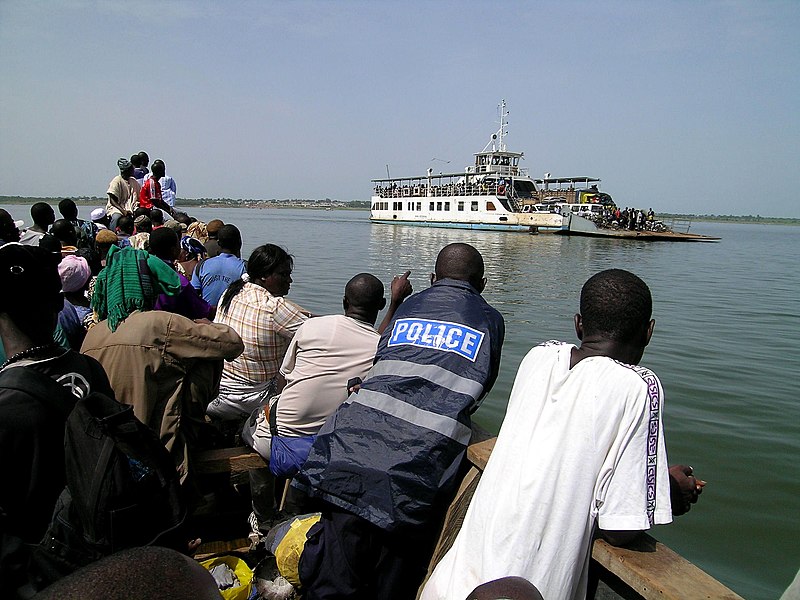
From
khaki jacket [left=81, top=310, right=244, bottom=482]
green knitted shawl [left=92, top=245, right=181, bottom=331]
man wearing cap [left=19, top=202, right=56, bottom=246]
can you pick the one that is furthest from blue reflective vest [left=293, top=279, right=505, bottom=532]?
man wearing cap [left=19, top=202, right=56, bottom=246]

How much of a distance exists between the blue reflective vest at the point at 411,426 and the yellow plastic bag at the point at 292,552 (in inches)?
14.7

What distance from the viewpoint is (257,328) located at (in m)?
3.75

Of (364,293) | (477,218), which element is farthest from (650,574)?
(477,218)

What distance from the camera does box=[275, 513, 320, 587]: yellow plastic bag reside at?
247 cm

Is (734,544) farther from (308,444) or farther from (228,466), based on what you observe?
(228,466)

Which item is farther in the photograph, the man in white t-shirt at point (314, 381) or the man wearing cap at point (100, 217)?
the man wearing cap at point (100, 217)

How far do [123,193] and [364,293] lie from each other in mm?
6483

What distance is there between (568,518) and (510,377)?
7355mm

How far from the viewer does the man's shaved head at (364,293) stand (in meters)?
3.21

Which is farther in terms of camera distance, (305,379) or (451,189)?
(451,189)

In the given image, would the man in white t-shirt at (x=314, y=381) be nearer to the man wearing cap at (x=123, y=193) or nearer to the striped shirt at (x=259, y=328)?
the striped shirt at (x=259, y=328)

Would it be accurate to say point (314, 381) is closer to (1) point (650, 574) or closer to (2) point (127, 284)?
(2) point (127, 284)

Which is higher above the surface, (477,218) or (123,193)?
(123,193)

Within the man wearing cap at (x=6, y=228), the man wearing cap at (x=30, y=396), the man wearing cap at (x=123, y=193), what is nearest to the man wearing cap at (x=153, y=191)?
the man wearing cap at (x=123, y=193)
